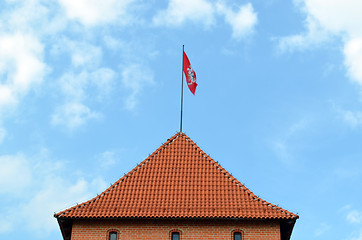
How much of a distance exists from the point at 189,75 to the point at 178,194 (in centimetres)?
745

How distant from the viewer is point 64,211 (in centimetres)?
3250

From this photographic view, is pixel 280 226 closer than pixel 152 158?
Yes

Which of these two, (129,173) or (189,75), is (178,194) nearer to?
(129,173)

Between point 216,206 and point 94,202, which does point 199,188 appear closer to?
point 216,206

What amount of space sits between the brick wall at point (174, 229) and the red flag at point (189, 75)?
8276 millimetres

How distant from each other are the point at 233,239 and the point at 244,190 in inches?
106

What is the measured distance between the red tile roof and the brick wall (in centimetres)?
42

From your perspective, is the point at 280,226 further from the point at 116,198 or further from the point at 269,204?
the point at 116,198

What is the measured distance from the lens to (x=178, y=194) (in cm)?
3344

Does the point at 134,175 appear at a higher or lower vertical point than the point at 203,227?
higher

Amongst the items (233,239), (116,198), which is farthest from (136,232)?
(233,239)

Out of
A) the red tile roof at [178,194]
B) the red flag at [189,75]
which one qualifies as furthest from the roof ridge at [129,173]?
the red flag at [189,75]

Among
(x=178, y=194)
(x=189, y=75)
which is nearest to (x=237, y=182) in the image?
(x=178, y=194)

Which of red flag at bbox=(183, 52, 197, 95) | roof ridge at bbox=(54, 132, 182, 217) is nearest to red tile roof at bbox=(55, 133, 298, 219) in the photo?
roof ridge at bbox=(54, 132, 182, 217)
